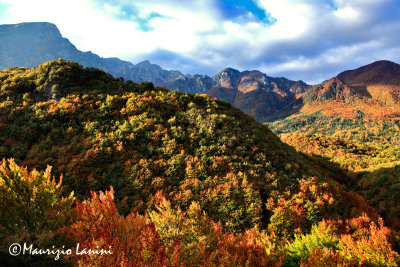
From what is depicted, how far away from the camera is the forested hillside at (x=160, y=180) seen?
7.20m

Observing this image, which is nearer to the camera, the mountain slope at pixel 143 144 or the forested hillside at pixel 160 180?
the forested hillside at pixel 160 180

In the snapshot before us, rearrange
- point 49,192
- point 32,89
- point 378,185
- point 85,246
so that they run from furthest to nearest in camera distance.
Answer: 1. point 378,185
2. point 32,89
3. point 49,192
4. point 85,246

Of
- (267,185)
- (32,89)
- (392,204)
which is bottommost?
(392,204)

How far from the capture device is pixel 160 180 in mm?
16016

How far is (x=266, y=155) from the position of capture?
2138 centimetres

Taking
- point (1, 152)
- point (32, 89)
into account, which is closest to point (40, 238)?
point (1, 152)

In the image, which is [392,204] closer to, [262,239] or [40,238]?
[262,239]

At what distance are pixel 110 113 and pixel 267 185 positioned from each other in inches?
740

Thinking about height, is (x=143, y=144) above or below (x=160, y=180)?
above

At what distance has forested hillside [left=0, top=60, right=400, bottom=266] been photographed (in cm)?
720

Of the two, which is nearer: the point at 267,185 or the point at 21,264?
the point at 21,264

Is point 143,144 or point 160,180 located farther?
point 143,144

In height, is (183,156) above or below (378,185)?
above

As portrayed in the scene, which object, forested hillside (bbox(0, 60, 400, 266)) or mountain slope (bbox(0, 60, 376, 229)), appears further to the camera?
mountain slope (bbox(0, 60, 376, 229))
